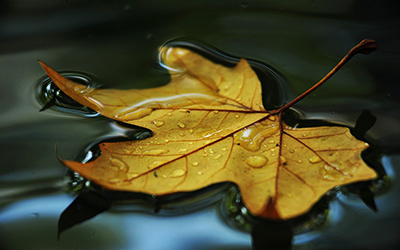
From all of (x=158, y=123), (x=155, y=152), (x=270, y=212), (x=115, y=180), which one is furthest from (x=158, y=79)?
(x=270, y=212)

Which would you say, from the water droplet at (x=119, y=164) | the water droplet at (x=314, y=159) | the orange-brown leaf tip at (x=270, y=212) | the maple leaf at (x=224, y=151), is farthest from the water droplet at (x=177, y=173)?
the water droplet at (x=314, y=159)

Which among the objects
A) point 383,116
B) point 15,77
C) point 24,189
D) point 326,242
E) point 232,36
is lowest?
point 326,242

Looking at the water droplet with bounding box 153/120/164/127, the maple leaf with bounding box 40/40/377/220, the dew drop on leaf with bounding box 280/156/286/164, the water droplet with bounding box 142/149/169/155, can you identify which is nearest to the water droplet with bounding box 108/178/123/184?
the maple leaf with bounding box 40/40/377/220

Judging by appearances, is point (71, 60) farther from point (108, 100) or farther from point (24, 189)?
point (24, 189)

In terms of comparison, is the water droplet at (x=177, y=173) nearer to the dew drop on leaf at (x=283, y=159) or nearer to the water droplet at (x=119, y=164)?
the water droplet at (x=119, y=164)

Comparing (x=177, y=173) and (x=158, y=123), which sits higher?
(x=158, y=123)

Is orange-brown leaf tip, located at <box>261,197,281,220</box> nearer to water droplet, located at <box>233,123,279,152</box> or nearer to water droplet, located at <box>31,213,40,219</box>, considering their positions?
water droplet, located at <box>233,123,279,152</box>

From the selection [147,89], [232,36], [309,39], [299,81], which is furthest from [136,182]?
[309,39]

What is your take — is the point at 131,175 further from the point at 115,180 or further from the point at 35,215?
the point at 35,215
